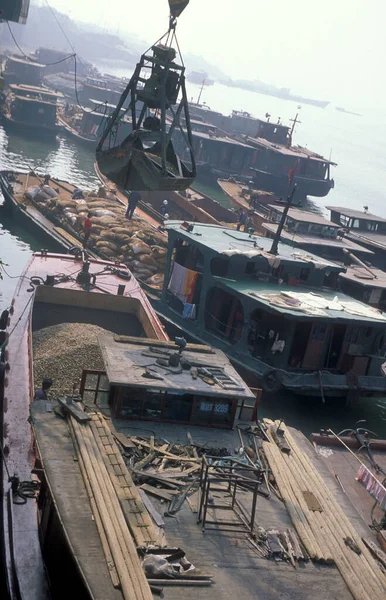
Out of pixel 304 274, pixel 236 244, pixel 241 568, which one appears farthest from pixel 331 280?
pixel 241 568

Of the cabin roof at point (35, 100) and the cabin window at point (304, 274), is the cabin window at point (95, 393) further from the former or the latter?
the cabin roof at point (35, 100)

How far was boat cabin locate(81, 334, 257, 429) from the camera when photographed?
43.1 ft

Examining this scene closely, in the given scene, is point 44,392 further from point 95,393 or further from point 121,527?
point 121,527

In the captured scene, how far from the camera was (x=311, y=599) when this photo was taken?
9.35m

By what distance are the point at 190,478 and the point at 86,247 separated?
22000mm

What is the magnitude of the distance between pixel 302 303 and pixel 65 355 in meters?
8.46

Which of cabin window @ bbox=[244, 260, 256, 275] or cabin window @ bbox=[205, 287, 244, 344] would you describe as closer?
cabin window @ bbox=[205, 287, 244, 344]

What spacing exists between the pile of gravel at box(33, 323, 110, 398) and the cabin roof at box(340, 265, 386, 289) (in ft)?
45.2

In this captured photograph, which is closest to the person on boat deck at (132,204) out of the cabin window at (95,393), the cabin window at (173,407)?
the cabin window at (95,393)

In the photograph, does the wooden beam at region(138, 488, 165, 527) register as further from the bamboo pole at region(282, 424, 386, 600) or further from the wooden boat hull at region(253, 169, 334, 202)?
the wooden boat hull at region(253, 169, 334, 202)

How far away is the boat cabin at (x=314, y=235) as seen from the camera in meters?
33.5

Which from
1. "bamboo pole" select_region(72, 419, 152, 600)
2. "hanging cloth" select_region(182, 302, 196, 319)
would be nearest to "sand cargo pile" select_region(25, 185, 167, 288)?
"hanging cloth" select_region(182, 302, 196, 319)

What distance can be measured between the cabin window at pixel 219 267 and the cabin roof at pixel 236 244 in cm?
46

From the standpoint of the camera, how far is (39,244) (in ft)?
116
